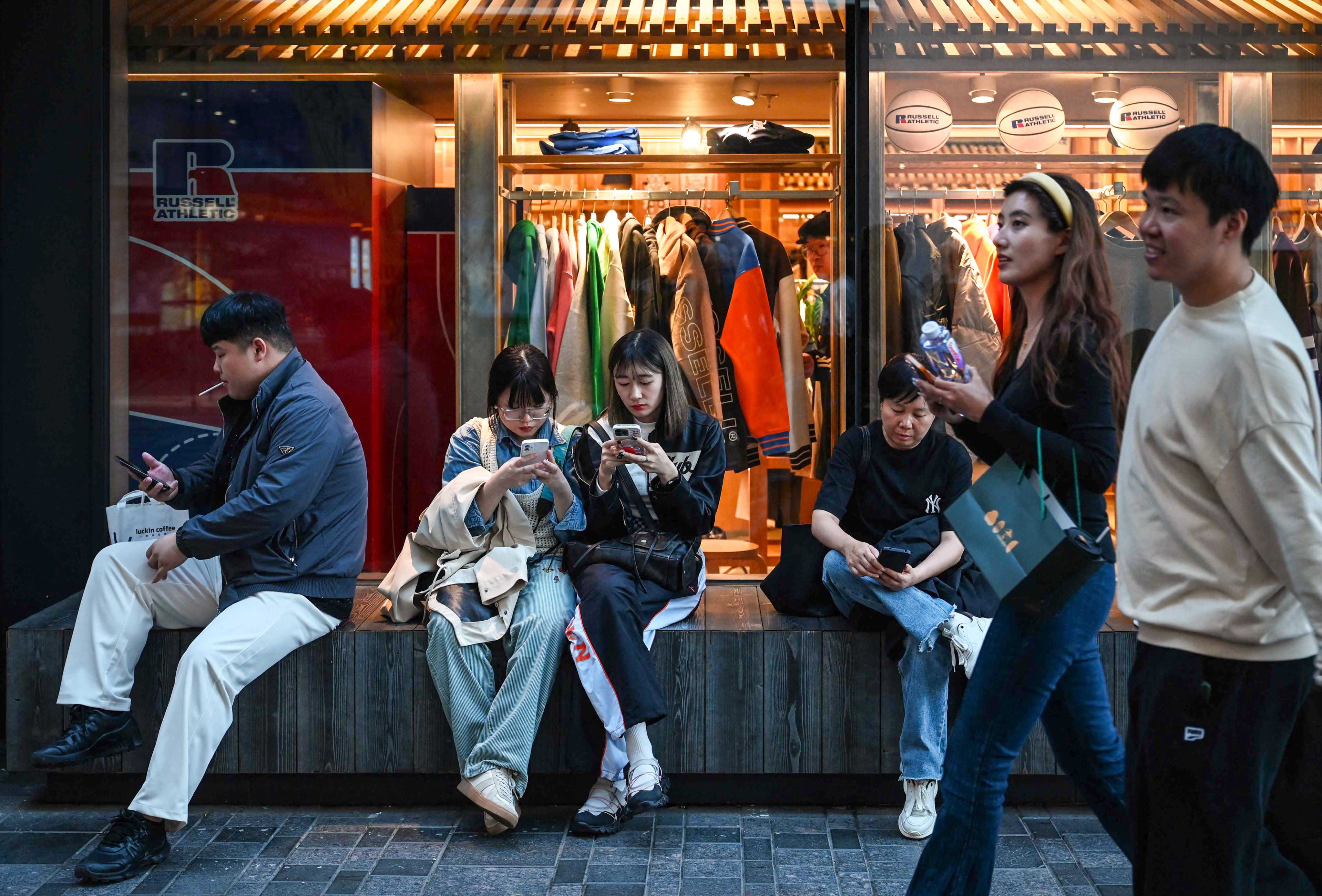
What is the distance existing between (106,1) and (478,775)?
10.1 feet

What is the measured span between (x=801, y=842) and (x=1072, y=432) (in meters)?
1.61

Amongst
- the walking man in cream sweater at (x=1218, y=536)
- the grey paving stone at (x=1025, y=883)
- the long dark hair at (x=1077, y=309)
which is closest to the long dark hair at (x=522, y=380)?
the long dark hair at (x=1077, y=309)

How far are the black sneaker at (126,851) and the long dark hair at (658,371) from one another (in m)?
1.76

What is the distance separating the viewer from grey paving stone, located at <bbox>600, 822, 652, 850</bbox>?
3.35 metres

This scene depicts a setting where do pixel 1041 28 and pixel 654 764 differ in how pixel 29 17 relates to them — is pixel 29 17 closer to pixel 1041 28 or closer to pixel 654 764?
pixel 654 764

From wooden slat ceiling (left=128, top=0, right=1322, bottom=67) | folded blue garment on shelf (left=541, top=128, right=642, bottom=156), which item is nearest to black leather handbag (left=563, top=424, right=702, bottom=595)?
Answer: folded blue garment on shelf (left=541, top=128, right=642, bottom=156)

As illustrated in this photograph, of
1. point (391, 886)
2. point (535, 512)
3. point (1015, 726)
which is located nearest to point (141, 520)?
point (535, 512)

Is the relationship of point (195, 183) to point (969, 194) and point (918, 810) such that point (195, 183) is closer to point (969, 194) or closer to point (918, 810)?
point (969, 194)

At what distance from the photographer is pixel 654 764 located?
3.44 meters

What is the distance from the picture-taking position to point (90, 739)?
341cm

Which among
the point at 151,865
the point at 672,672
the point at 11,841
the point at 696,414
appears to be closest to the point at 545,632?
the point at 672,672

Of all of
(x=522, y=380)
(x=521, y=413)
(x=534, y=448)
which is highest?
(x=522, y=380)

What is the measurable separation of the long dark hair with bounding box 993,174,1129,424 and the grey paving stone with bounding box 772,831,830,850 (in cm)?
157

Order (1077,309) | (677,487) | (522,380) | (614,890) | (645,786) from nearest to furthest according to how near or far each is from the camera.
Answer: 1. (1077,309)
2. (614,890)
3. (645,786)
4. (677,487)
5. (522,380)
